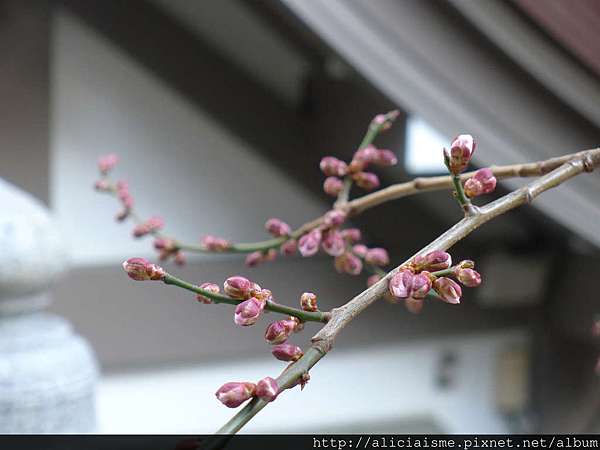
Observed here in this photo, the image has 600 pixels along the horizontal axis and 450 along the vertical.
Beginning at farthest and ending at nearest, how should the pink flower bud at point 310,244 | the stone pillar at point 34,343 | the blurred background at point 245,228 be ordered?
the blurred background at point 245,228 → the stone pillar at point 34,343 → the pink flower bud at point 310,244

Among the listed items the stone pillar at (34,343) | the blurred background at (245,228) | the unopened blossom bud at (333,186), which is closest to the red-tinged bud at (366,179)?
the unopened blossom bud at (333,186)

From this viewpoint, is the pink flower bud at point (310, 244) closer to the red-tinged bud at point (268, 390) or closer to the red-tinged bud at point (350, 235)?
the red-tinged bud at point (350, 235)

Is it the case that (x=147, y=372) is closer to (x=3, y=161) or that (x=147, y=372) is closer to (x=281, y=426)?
(x=281, y=426)

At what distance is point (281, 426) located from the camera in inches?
59.2

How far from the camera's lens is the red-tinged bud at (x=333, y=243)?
1.35 ft

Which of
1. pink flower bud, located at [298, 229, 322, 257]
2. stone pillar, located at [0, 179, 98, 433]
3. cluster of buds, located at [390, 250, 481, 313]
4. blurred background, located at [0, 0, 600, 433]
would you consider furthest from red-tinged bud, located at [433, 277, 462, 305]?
blurred background, located at [0, 0, 600, 433]

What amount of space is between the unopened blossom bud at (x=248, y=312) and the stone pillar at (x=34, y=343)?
43cm

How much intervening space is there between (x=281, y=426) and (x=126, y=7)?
88 centimetres

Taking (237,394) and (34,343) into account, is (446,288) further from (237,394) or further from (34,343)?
(34,343)

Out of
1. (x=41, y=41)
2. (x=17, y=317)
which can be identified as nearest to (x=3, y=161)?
(x=41, y=41)

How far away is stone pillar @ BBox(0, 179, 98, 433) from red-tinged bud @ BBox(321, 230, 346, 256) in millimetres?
329

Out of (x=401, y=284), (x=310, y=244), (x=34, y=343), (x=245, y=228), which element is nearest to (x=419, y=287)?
(x=401, y=284)

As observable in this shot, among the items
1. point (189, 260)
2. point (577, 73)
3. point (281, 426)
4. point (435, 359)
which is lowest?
point (577, 73)

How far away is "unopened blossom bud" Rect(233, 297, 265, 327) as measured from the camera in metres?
0.23
